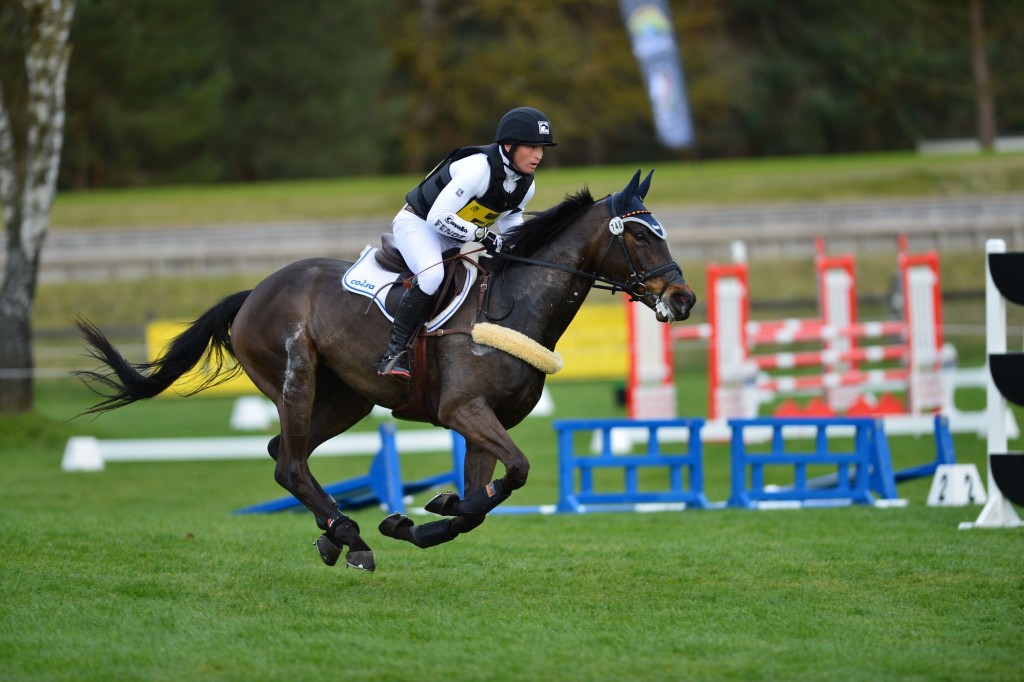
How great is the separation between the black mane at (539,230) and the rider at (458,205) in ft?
0.45

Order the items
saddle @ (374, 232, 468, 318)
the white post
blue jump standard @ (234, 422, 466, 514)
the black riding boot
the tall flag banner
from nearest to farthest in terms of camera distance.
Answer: the black riding boot, saddle @ (374, 232, 468, 318), the white post, blue jump standard @ (234, 422, 466, 514), the tall flag banner

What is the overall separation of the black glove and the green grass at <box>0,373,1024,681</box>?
5.61 feet

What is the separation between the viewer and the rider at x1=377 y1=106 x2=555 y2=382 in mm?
6520

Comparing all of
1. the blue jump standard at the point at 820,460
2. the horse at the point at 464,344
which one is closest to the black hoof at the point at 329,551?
the horse at the point at 464,344

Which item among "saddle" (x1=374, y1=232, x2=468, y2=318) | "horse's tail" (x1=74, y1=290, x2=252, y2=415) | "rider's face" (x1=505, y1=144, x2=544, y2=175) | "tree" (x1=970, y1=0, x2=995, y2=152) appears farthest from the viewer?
"tree" (x1=970, y1=0, x2=995, y2=152)

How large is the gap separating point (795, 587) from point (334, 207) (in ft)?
82.6

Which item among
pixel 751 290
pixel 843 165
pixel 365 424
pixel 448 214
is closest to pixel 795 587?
pixel 448 214

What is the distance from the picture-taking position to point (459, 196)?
6.53 m

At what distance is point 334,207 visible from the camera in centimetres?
3056

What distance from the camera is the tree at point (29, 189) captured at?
15062 mm

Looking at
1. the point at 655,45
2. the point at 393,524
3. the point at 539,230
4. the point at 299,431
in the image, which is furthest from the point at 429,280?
the point at 655,45

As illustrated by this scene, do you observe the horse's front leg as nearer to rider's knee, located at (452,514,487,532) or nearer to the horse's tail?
rider's knee, located at (452,514,487,532)

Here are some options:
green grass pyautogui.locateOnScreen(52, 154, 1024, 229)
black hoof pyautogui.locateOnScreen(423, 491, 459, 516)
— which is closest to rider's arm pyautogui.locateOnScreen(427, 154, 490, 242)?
black hoof pyautogui.locateOnScreen(423, 491, 459, 516)

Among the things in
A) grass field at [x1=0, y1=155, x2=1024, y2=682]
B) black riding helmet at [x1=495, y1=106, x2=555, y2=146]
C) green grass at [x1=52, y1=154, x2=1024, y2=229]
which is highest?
green grass at [x1=52, y1=154, x2=1024, y2=229]
